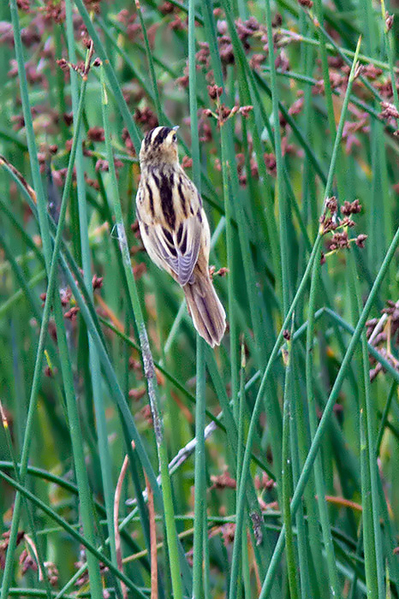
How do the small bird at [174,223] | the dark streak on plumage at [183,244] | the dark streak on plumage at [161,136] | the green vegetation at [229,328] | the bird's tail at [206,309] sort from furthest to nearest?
1. the dark streak on plumage at [161,136]
2. the dark streak on plumage at [183,244]
3. the small bird at [174,223]
4. the bird's tail at [206,309]
5. the green vegetation at [229,328]

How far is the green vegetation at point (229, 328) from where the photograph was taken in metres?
2.05

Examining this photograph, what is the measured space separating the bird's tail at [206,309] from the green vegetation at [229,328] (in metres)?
0.11

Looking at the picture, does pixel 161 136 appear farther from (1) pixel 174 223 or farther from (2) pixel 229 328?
(2) pixel 229 328

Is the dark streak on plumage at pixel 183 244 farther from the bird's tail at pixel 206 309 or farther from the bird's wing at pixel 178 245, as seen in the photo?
the bird's tail at pixel 206 309

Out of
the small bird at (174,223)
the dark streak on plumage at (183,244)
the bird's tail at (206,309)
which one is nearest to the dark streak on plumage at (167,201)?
the small bird at (174,223)

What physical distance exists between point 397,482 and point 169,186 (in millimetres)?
1655

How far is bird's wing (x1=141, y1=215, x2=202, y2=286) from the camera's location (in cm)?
298

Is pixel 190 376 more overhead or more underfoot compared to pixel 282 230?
more underfoot

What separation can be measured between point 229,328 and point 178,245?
509mm

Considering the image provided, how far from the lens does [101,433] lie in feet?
7.23

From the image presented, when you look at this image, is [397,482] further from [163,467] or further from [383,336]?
[163,467]

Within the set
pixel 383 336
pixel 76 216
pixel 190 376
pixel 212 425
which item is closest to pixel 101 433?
pixel 212 425

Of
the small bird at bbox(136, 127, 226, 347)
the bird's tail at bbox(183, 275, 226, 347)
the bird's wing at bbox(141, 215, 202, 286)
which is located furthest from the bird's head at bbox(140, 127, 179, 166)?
the bird's tail at bbox(183, 275, 226, 347)

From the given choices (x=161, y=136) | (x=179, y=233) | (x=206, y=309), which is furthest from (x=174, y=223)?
(x=206, y=309)
